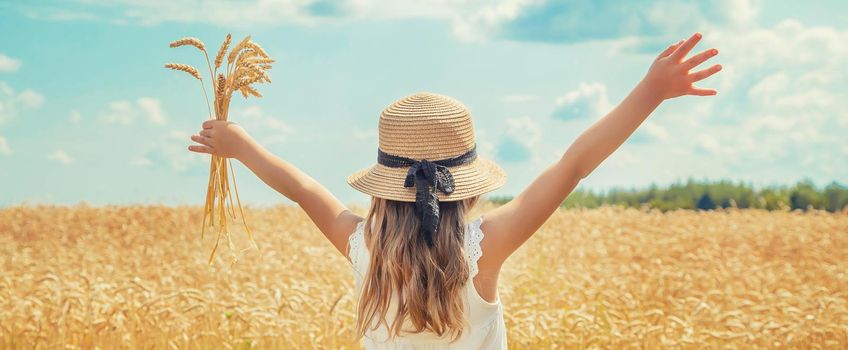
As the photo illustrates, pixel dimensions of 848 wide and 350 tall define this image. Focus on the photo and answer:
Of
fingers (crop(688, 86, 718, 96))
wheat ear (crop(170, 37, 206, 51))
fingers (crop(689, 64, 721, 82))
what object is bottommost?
fingers (crop(688, 86, 718, 96))

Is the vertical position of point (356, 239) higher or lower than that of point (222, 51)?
lower

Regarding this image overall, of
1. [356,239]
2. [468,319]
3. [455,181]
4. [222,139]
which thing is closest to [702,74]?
[455,181]

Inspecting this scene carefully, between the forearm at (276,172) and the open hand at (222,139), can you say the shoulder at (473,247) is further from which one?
the open hand at (222,139)

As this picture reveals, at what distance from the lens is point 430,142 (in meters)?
2.83

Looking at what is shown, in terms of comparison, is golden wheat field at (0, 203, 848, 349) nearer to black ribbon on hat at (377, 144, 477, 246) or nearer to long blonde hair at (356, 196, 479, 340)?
long blonde hair at (356, 196, 479, 340)

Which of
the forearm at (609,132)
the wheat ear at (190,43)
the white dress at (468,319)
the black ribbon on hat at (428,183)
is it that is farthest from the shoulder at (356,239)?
the wheat ear at (190,43)

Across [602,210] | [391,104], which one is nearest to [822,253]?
[602,210]

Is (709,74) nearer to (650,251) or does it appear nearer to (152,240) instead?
(650,251)

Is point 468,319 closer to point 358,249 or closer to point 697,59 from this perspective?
point 358,249

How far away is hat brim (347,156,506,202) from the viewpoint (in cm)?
274

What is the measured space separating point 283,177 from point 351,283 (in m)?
3.22

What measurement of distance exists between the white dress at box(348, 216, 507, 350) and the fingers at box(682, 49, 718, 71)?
0.86 meters

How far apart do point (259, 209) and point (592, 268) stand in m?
7.37

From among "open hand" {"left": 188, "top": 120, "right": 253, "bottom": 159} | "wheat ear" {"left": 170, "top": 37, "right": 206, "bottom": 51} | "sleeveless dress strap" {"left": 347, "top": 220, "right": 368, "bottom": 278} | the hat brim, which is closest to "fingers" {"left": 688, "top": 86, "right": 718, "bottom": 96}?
the hat brim
